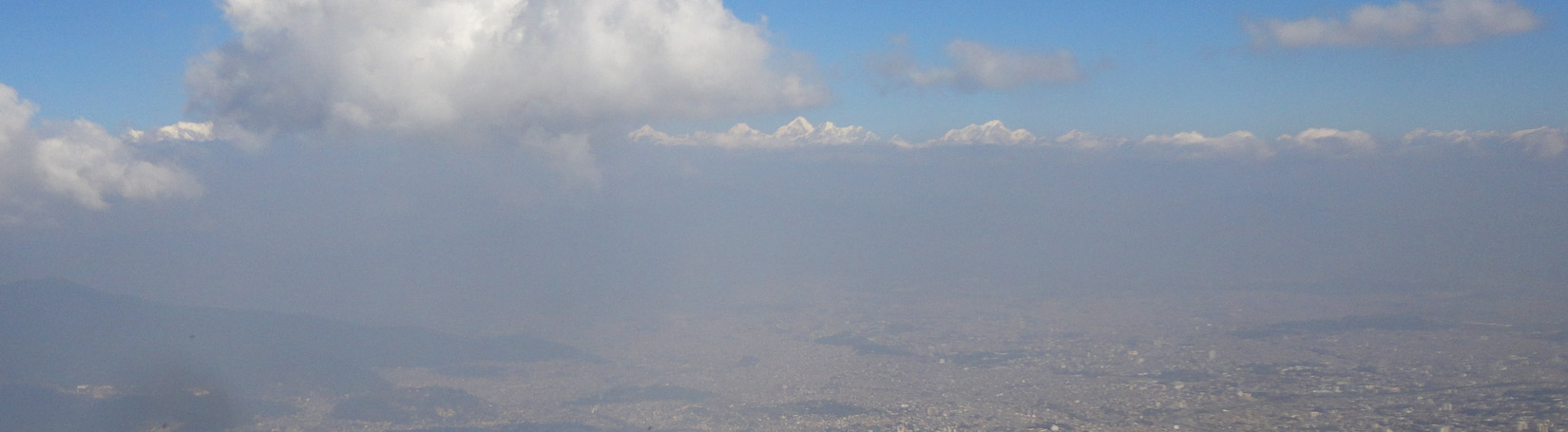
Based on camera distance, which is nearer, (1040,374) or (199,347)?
(1040,374)

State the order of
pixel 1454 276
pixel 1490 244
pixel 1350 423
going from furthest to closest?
pixel 1490 244 → pixel 1454 276 → pixel 1350 423

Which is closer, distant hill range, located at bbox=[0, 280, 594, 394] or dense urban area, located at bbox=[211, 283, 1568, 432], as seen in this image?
dense urban area, located at bbox=[211, 283, 1568, 432]

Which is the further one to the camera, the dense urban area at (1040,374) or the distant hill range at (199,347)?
the distant hill range at (199,347)

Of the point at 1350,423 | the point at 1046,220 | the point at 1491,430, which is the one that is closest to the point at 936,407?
the point at 1350,423

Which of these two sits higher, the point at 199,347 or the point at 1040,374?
the point at 1040,374

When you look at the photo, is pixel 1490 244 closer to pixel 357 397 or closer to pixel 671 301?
pixel 671 301

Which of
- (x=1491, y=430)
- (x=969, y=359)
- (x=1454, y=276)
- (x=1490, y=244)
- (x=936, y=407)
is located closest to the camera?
(x=1491, y=430)

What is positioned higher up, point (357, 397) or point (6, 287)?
point (6, 287)

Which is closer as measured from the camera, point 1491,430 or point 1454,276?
point 1491,430
